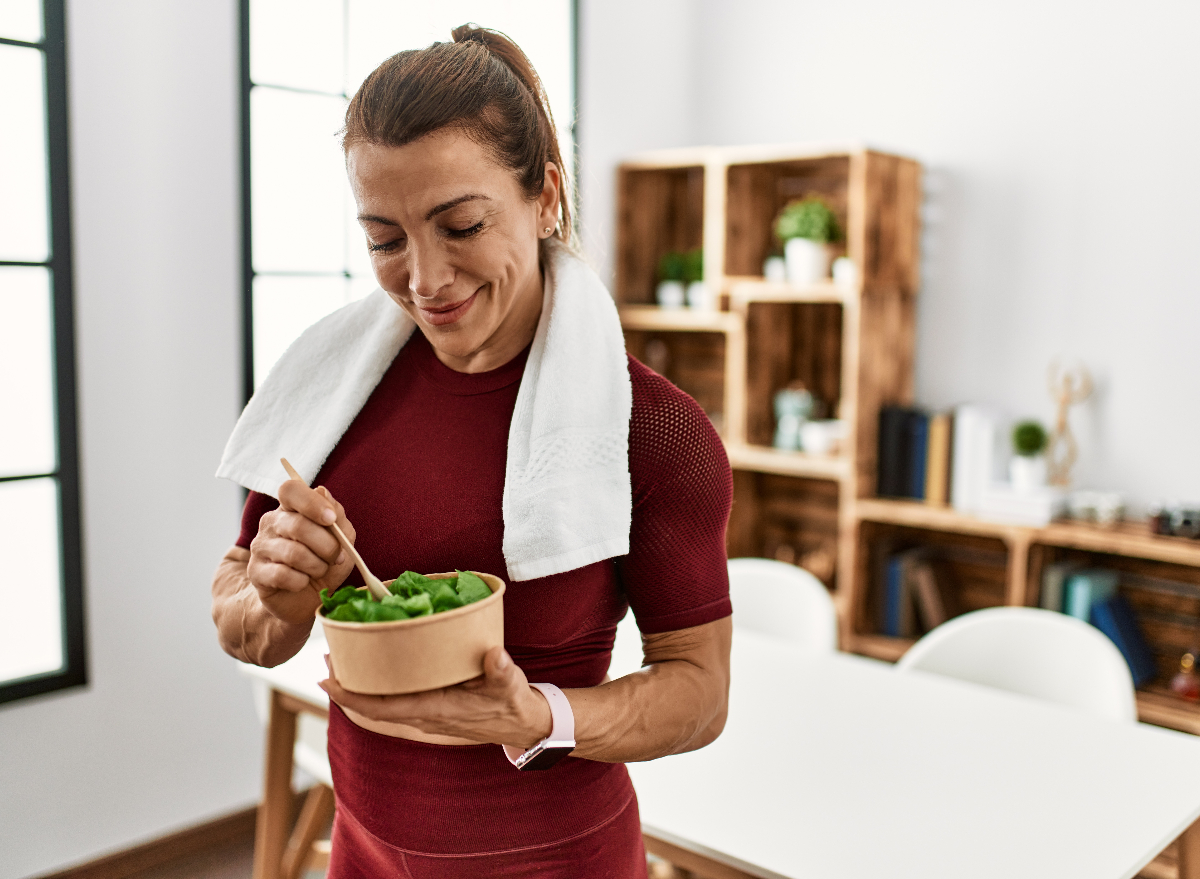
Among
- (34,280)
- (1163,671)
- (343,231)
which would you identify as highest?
(343,231)

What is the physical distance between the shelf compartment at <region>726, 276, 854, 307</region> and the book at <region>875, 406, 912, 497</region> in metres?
0.40

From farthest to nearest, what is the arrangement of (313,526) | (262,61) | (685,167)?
(685,167) → (262,61) → (313,526)

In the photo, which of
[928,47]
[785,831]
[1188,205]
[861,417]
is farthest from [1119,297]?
[785,831]

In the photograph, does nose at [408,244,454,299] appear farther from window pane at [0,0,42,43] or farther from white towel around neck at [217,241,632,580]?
window pane at [0,0,42,43]

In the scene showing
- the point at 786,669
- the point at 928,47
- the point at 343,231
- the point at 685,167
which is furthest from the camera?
the point at 685,167

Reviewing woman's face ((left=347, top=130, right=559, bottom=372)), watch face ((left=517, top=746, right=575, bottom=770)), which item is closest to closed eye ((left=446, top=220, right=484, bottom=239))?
woman's face ((left=347, top=130, right=559, bottom=372))

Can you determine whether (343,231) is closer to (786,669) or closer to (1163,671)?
(786,669)

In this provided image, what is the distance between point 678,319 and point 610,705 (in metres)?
2.74

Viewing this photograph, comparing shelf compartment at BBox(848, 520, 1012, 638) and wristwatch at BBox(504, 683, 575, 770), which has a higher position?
wristwatch at BBox(504, 683, 575, 770)

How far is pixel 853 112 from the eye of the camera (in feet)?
11.5

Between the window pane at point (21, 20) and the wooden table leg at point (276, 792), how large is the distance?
5.44 ft

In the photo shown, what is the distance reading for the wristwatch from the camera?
88 cm

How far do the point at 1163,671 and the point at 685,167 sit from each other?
2276mm

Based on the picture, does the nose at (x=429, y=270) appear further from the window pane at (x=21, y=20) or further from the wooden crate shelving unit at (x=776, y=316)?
the wooden crate shelving unit at (x=776, y=316)
